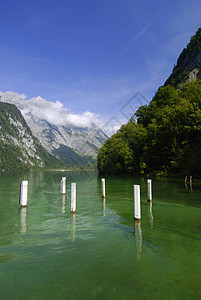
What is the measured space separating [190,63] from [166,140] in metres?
82.0

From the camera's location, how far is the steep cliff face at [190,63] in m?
98.4

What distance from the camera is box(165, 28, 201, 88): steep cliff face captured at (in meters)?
98.4

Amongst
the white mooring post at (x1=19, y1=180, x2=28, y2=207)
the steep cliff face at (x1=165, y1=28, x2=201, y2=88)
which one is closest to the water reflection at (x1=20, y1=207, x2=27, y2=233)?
the white mooring post at (x1=19, y1=180, x2=28, y2=207)

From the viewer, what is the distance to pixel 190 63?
4469 inches

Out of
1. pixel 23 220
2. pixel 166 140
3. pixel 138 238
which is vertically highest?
pixel 166 140

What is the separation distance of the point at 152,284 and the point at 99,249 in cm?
322

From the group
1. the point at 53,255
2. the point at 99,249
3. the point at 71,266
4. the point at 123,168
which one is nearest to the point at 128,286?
the point at 71,266

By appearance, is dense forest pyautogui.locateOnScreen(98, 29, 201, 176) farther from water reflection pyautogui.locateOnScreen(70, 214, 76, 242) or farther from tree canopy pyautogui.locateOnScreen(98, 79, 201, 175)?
water reflection pyautogui.locateOnScreen(70, 214, 76, 242)

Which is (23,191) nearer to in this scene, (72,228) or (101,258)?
(72,228)

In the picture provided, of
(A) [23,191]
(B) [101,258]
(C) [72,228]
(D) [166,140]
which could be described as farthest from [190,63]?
(B) [101,258]

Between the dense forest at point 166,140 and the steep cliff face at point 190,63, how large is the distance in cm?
3514

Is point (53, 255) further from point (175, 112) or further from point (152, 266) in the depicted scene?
point (175, 112)

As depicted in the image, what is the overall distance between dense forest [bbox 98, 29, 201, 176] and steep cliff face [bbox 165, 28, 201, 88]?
115 feet

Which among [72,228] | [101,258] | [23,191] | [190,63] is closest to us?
[101,258]
